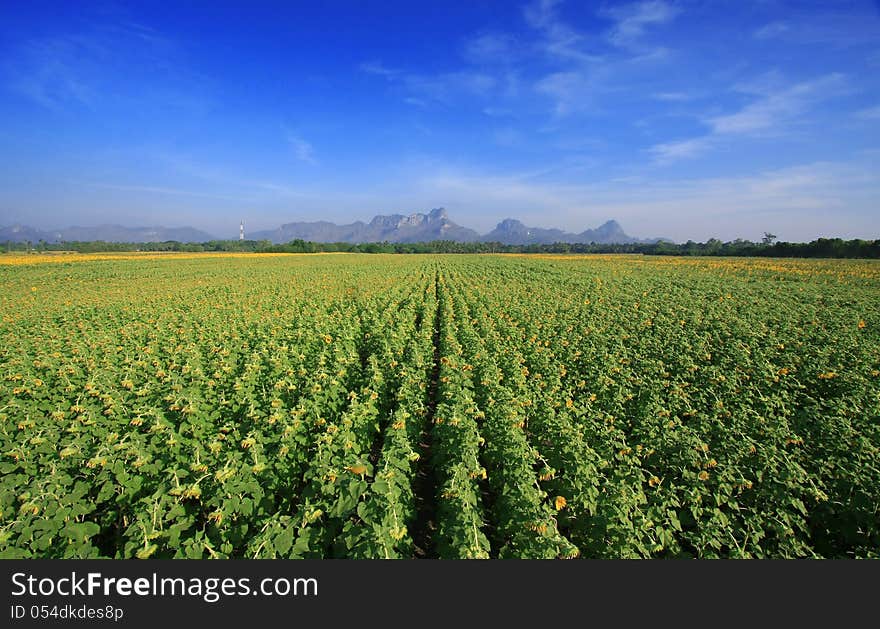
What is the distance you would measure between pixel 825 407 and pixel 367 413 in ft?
29.8

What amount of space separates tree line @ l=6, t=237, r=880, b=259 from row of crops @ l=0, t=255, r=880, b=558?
84441mm

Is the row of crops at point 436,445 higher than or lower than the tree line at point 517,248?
lower

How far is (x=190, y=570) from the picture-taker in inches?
121

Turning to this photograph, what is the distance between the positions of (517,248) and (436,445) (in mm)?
149363

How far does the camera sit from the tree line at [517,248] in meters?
71.4

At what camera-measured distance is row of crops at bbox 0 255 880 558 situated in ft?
13.0

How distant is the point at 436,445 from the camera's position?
591 cm

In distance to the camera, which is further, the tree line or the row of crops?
the tree line

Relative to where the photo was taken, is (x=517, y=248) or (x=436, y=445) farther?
(x=517, y=248)

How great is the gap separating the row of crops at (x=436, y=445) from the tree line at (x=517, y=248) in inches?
3324

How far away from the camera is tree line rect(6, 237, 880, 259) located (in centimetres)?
7144

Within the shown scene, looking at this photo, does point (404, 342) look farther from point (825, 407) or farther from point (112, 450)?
point (825, 407)

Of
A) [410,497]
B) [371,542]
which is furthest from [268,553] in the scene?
[410,497]

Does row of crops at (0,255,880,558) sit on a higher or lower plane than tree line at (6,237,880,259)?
lower
